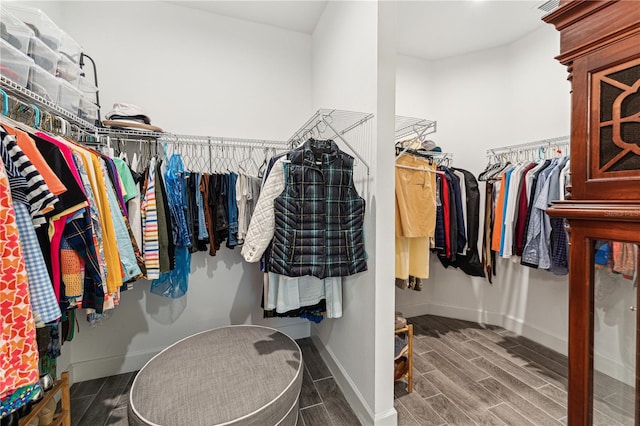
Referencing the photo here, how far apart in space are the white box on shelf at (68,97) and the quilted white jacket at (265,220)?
1249 mm

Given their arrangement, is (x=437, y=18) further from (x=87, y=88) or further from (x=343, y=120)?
(x=87, y=88)

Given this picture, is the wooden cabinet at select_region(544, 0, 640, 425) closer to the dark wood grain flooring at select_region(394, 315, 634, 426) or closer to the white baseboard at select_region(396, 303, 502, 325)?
the dark wood grain flooring at select_region(394, 315, 634, 426)

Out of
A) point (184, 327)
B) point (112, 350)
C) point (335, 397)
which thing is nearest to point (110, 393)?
point (112, 350)

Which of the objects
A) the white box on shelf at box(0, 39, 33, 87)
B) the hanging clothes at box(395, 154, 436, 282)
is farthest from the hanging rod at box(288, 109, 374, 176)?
the white box on shelf at box(0, 39, 33, 87)

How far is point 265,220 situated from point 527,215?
216cm

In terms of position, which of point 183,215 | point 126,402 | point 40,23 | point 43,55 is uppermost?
point 40,23

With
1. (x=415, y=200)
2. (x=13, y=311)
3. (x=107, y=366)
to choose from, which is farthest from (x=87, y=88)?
(x=415, y=200)

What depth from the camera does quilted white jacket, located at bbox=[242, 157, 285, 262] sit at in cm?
143

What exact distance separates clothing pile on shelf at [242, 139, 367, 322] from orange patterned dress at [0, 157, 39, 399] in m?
0.82

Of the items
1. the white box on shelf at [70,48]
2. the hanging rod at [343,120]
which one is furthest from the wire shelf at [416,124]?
the white box on shelf at [70,48]

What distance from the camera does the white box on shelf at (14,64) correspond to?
3.50ft

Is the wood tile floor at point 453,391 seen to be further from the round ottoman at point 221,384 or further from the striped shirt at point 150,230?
the striped shirt at point 150,230

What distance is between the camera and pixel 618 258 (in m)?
0.66

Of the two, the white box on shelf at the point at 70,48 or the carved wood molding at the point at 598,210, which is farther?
the white box on shelf at the point at 70,48
